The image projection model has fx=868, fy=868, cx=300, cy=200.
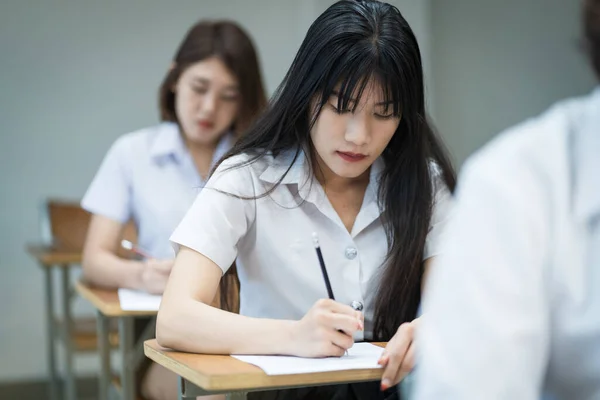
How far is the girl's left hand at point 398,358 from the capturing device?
1.41 m

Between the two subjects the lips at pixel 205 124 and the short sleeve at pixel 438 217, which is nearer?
the short sleeve at pixel 438 217

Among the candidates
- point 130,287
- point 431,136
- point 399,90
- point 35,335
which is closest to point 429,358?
point 399,90

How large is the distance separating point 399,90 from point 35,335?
11.2ft

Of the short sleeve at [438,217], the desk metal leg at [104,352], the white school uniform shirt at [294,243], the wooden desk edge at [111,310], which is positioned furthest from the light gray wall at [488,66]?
the white school uniform shirt at [294,243]

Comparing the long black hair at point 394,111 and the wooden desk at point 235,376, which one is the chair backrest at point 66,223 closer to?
the long black hair at point 394,111

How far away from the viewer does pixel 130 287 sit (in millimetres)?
2549

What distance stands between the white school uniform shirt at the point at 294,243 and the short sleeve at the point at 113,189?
3.81ft

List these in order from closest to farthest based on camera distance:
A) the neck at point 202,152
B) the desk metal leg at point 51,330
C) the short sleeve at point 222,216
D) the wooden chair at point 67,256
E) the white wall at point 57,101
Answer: the short sleeve at point 222,216
the neck at point 202,152
the wooden chair at point 67,256
the desk metal leg at point 51,330
the white wall at point 57,101

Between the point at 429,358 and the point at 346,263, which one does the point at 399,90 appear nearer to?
the point at 346,263

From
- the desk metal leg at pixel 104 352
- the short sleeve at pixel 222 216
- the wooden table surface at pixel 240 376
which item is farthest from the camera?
the desk metal leg at pixel 104 352

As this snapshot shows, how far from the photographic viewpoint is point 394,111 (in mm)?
1733

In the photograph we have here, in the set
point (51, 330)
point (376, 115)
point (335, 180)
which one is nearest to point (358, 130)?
point (376, 115)

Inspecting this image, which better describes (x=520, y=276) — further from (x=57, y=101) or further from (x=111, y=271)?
(x=57, y=101)

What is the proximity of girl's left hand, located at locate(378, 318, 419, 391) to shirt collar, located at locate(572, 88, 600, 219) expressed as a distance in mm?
603
